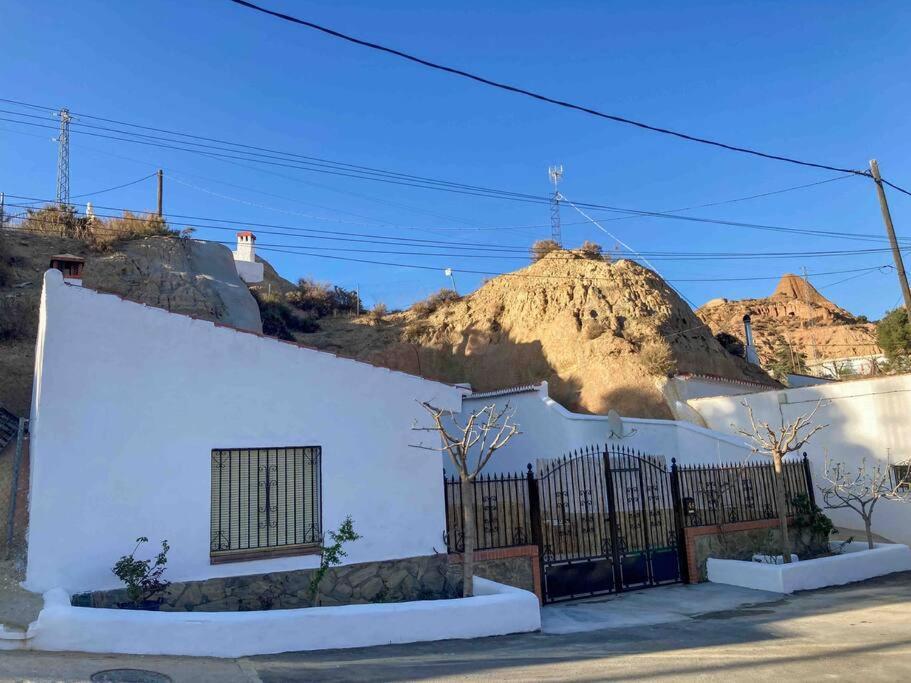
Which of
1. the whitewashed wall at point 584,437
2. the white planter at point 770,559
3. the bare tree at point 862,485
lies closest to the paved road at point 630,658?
the white planter at point 770,559

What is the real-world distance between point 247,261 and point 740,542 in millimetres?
29744

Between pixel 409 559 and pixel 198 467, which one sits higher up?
pixel 198 467

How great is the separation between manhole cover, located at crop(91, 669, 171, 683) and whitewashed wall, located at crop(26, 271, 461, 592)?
7.26ft

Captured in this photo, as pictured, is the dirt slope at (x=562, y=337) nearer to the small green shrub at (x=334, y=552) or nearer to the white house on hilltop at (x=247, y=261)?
the white house on hilltop at (x=247, y=261)

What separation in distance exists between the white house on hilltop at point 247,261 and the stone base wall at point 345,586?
2713 centimetres

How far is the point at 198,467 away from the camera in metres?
8.36

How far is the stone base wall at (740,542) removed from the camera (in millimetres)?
12062

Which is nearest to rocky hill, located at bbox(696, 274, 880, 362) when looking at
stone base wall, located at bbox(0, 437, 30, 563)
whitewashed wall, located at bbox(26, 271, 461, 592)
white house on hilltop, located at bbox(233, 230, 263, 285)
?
Answer: white house on hilltop, located at bbox(233, 230, 263, 285)

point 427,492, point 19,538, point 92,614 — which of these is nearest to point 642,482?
point 427,492

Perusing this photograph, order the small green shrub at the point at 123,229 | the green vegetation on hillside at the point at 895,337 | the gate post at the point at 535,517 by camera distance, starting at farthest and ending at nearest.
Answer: the green vegetation on hillside at the point at 895,337 → the small green shrub at the point at 123,229 → the gate post at the point at 535,517

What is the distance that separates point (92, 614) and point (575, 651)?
5117 mm

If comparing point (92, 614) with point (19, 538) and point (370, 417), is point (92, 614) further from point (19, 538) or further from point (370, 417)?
point (370, 417)

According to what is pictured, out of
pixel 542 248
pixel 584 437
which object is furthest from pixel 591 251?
pixel 584 437

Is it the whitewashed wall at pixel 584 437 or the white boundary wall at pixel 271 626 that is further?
the whitewashed wall at pixel 584 437
